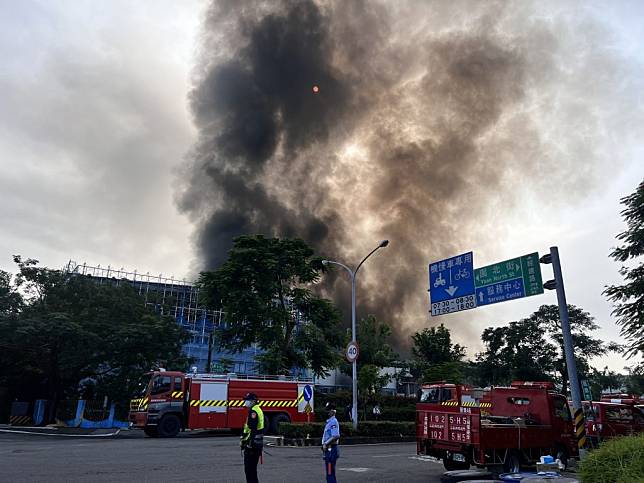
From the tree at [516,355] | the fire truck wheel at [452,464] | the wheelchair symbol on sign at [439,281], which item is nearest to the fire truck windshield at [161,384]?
the wheelchair symbol on sign at [439,281]

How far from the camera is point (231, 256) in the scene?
36.3 m

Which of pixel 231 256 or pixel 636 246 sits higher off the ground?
pixel 231 256

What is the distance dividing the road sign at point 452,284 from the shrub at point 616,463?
34.2ft

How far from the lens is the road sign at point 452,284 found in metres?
18.6

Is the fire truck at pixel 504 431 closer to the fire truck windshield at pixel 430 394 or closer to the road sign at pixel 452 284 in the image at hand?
the road sign at pixel 452 284

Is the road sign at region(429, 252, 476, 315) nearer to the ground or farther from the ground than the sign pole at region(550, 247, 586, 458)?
farther from the ground

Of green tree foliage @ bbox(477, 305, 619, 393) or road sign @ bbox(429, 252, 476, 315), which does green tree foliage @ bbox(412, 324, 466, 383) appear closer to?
green tree foliage @ bbox(477, 305, 619, 393)

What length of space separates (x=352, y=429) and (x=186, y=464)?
10.2 metres

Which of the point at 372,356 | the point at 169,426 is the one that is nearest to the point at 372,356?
the point at 372,356

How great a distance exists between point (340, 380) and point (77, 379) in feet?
135

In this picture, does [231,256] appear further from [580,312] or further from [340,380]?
[580,312]

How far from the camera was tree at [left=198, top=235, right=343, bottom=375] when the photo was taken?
34812mm

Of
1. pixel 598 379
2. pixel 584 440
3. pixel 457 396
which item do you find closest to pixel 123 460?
pixel 584 440

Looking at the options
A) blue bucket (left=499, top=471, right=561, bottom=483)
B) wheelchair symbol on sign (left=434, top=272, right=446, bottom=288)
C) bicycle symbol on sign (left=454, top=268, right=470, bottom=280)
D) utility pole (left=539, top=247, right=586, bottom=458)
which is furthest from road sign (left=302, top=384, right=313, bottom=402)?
blue bucket (left=499, top=471, right=561, bottom=483)
